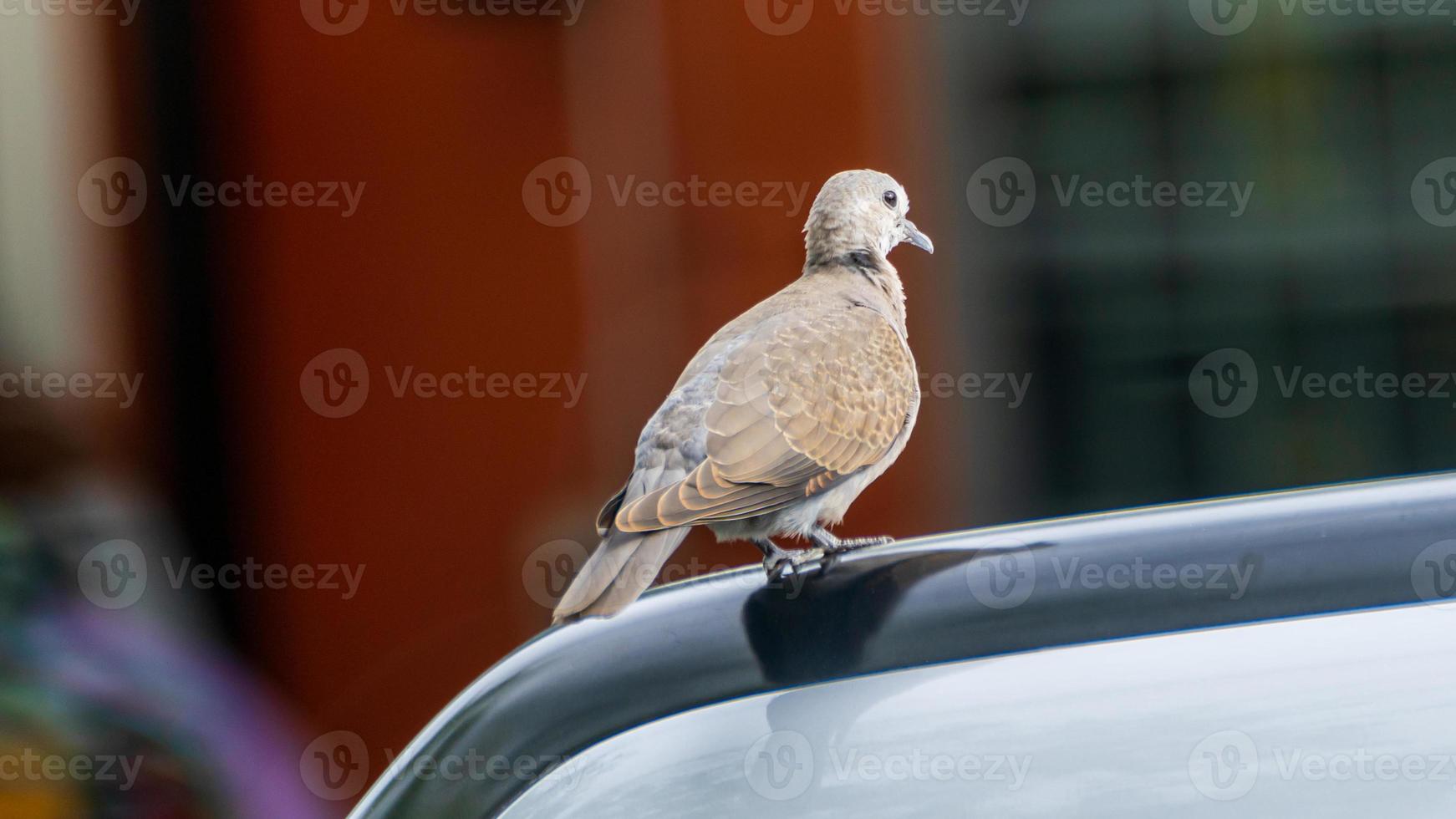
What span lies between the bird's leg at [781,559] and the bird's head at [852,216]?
2.76 ft

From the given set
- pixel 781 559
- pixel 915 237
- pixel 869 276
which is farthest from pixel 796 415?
pixel 915 237

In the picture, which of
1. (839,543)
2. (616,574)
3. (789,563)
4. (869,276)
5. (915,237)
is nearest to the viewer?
(616,574)

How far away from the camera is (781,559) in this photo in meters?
1.96

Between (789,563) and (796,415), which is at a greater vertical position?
(796,415)

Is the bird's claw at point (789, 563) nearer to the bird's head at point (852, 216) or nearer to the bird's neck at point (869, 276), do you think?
the bird's neck at point (869, 276)

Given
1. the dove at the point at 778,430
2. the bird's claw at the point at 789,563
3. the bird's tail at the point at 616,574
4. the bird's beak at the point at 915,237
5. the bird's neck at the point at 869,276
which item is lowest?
the bird's claw at the point at 789,563

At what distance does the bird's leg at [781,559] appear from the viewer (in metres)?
1.74

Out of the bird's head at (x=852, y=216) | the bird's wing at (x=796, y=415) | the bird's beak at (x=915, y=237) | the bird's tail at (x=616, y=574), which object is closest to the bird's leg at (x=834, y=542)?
the bird's wing at (x=796, y=415)

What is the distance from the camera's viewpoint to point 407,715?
15.9ft

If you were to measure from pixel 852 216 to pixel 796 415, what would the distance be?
2.45 feet

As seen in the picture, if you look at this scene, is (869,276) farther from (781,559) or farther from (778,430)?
(781,559)

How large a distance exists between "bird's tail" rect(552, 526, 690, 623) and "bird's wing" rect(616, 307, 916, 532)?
3.7 inches

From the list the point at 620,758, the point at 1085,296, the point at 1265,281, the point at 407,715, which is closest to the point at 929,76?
the point at 1085,296

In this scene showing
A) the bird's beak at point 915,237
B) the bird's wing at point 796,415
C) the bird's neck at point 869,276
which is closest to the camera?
the bird's wing at point 796,415
